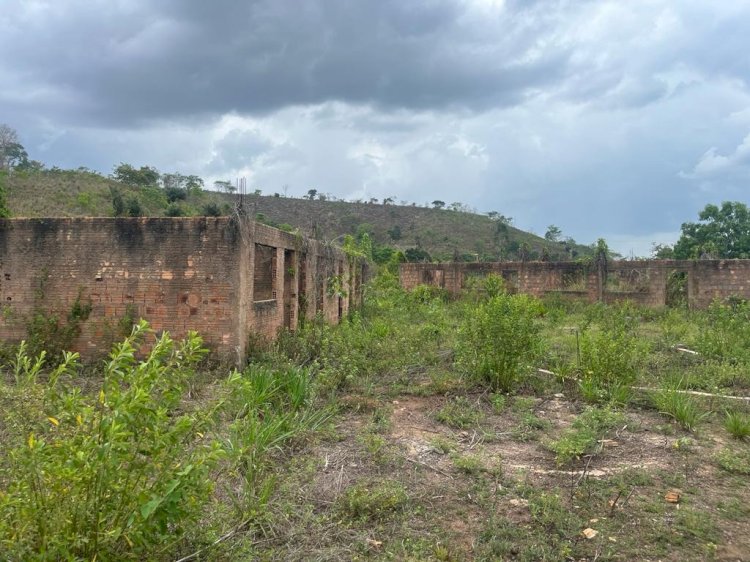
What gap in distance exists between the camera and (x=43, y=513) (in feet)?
8.66

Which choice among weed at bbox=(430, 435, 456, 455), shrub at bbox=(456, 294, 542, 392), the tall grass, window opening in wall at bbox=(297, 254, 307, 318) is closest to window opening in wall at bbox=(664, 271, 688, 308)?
window opening in wall at bbox=(297, 254, 307, 318)

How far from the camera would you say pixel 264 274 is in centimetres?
1080

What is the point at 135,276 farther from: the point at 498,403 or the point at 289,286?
the point at 498,403

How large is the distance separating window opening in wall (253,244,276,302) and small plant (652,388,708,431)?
649 centimetres

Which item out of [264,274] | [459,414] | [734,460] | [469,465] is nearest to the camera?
[469,465]

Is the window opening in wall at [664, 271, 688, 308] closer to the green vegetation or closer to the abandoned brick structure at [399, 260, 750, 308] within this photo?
the abandoned brick structure at [399, 260, 750, 308]

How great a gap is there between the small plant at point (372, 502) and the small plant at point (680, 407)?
3.63 metres

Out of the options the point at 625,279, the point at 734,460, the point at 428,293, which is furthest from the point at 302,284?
the point at 625,279

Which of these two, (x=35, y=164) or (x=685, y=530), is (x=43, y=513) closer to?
(x=685, y=530)

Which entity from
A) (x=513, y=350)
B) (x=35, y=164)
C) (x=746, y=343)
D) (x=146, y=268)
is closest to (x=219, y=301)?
(x=146, y=268)

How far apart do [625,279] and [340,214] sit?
39.4 metres

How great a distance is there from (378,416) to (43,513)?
4343mm

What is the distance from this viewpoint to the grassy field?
2.69 m

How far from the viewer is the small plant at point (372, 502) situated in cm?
420
